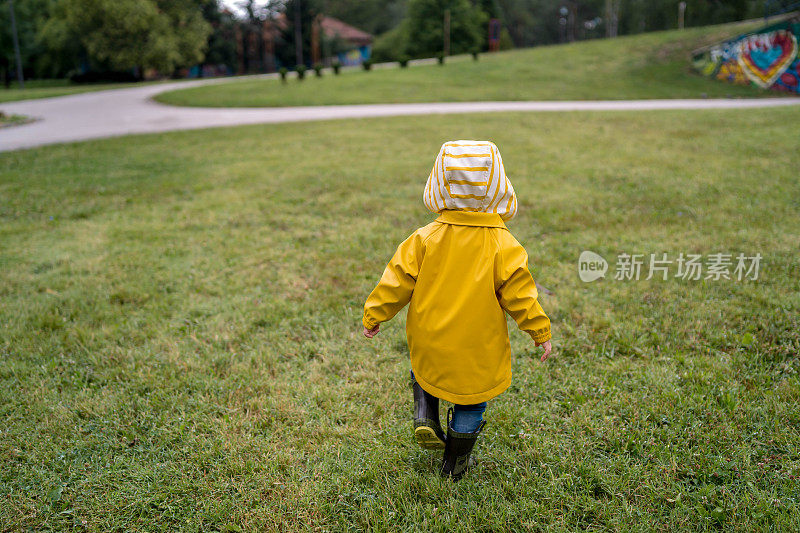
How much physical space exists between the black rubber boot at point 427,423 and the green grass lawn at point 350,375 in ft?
0.77

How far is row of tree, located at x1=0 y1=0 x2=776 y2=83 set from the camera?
35812mm

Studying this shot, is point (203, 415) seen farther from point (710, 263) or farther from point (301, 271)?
point (710, 263)

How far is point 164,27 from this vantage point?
36781 mm

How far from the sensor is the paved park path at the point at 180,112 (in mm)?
13219

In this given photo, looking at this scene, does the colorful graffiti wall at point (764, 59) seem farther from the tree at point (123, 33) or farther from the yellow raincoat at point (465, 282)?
the tree at point (123, 33)

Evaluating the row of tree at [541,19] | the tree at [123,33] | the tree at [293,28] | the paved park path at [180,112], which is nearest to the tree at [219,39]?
the tree at [293,28]

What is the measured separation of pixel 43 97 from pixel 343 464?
2635cm

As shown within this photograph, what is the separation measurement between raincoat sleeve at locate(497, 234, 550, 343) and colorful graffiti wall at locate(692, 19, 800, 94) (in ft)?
72.4

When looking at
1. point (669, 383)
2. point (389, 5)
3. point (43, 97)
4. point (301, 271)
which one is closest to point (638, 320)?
point (669, 383)

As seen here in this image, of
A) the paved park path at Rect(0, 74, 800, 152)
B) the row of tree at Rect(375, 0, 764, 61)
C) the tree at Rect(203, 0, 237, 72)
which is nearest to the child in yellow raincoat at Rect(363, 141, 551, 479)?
the paved park path at Rect(0, 74, 800, 152)

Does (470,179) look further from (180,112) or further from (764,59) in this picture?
(764,59)

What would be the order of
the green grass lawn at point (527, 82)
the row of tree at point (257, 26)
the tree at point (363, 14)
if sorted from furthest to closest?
1. the tree at point (363, 14)
2. the row of tree at point (257, 26)
3. the green grass lawn at point (527, 82)

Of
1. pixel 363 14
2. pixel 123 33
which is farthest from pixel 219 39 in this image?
pixel 363 14

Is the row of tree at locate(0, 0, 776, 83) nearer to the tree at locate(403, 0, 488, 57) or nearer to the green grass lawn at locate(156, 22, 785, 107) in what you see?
the tree at locate(403, 0, 488, 57)
